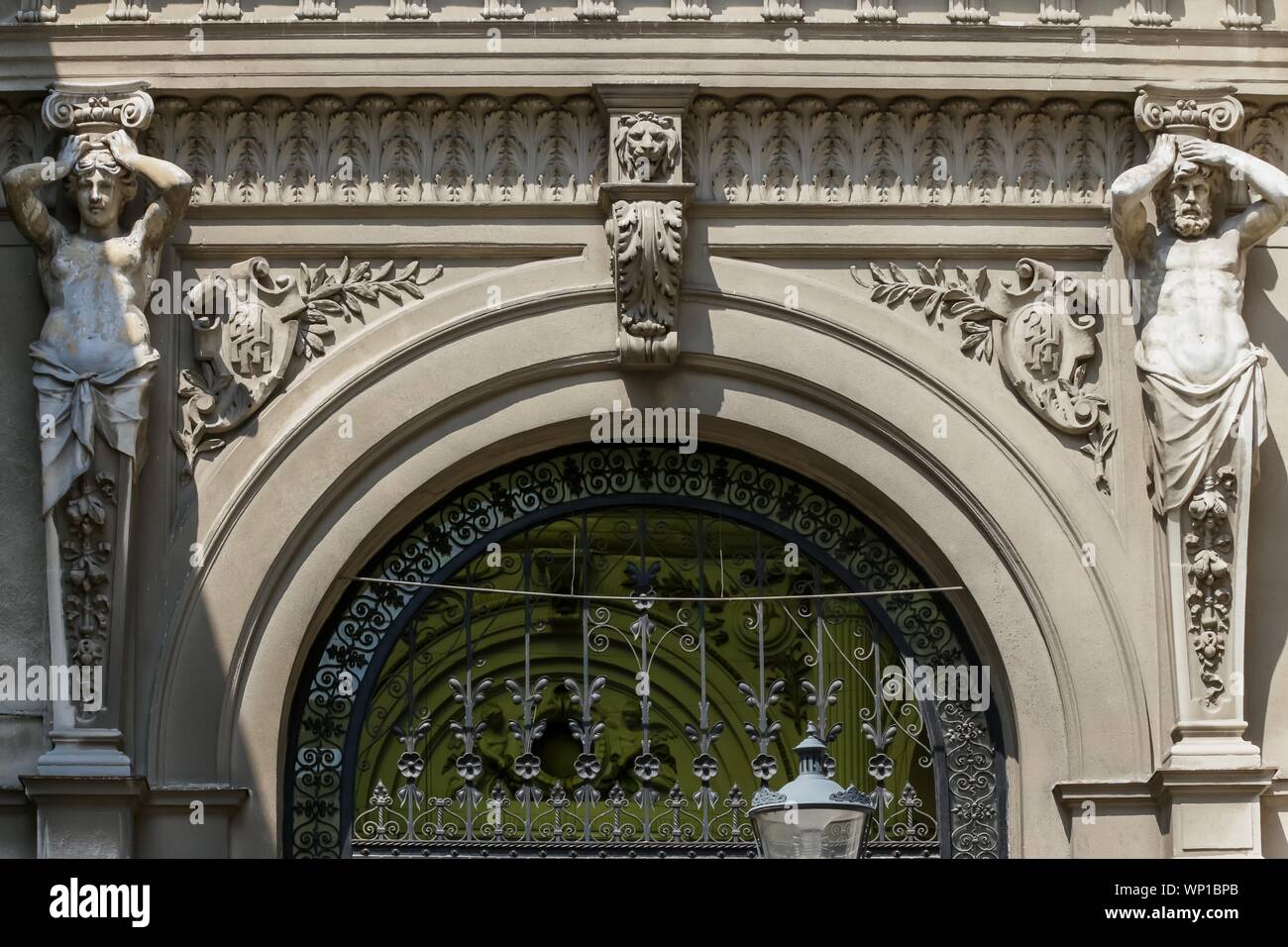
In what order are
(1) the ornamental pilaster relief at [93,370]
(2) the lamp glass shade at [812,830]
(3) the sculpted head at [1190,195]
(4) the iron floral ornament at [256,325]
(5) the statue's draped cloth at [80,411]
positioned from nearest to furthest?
(2) the lamp glass shade at [812,830]
(1) the ornamental pilaster relief at [93,370]
(5) the statue's draped cloth at [80,411]
(4) the iron floral ornament at [256,325]
(3) the sculpted head at [1190,195]

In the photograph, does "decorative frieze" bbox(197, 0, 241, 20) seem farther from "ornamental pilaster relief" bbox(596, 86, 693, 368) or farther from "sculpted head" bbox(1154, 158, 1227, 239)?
"sculpted head" bbox(1154, 158, 1227, 239)

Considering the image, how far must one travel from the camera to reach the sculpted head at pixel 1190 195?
13906mm

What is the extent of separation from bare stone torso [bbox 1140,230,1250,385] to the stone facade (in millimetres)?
19

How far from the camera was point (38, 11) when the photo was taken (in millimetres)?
14078

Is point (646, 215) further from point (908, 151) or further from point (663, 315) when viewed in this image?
point (908, 151)

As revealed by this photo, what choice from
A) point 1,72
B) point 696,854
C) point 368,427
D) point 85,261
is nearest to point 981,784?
point 696,854

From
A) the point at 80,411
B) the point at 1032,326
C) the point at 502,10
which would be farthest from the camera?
the point at 502,10

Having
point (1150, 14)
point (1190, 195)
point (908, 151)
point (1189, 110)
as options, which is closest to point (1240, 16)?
point (1150, 14)

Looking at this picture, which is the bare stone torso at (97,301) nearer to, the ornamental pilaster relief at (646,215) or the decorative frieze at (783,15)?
the ornamental pilaster relief at (646,215)

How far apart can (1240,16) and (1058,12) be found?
913mm

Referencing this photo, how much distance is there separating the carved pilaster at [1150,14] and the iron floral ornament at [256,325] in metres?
3.70

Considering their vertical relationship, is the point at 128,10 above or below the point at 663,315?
above

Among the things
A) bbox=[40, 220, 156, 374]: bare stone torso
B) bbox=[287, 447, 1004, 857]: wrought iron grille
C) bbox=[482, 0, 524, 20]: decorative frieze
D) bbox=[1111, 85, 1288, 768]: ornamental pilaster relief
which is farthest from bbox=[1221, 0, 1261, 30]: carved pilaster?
bbox=[40, 220, 156, 374]: bare stone torso

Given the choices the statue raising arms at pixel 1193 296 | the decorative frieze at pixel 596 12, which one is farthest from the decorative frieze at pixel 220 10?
the statue raising arms at pixel 1193 296
